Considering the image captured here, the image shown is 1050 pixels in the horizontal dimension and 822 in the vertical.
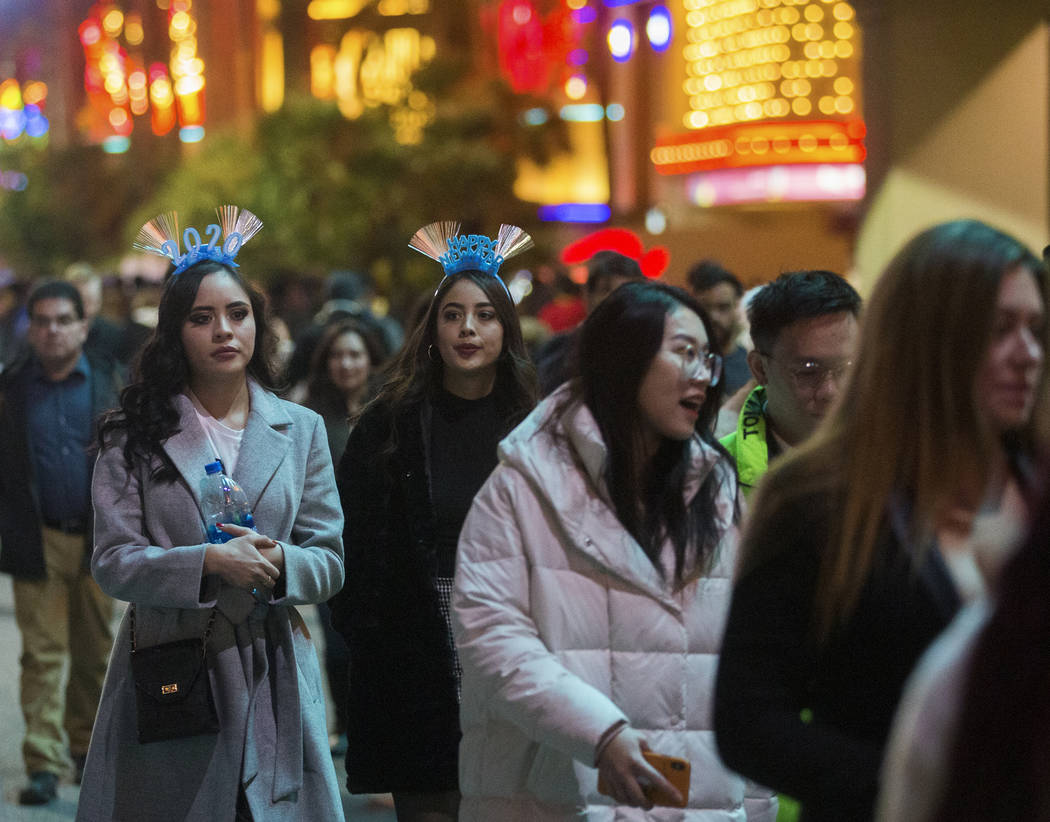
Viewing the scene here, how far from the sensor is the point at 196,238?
15.4ft

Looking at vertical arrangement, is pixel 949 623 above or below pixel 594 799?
above

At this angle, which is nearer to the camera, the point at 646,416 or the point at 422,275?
the point at 646,416

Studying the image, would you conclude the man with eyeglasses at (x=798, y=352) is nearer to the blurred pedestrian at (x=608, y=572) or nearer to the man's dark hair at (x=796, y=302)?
the man's dark hair at (x=796, y=302)

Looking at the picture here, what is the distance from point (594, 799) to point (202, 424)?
1.83m

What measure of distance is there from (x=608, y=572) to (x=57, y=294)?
16.6ft

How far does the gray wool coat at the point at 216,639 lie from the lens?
4.12 m

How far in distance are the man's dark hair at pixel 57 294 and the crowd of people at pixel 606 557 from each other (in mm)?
2418

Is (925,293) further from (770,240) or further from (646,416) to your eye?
(770,240)

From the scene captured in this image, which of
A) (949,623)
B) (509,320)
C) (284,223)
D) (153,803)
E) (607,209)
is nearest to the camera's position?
(949,623)

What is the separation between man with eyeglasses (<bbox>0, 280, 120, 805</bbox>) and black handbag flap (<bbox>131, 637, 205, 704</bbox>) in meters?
3.14

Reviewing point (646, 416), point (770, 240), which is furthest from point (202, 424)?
point (770, 240)

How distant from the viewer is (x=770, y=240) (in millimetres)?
29422

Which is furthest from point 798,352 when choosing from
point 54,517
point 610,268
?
point 54,517

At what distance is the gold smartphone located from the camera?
2822 mm
